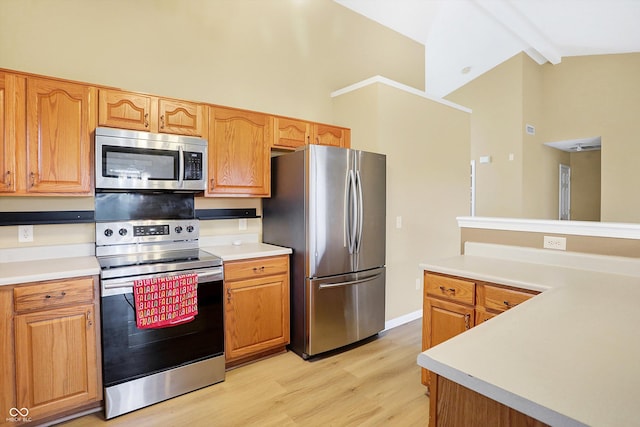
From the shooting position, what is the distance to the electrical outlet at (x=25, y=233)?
2268mm

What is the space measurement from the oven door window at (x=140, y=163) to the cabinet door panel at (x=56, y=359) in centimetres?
88

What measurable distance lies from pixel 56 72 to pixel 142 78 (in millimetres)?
550

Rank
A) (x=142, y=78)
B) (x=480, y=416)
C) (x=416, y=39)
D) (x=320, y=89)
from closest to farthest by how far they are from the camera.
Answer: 1. (x=480, y=416)
2. (x=142, y=78)
3. (x=320, y=89)
4. (x=416, y=39)

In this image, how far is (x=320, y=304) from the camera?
2.83 m

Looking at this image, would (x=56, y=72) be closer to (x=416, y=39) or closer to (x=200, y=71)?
(x=200, y=71)

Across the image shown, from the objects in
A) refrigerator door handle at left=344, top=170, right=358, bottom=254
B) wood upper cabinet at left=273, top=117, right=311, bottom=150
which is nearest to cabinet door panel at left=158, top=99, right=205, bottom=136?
wood upper cabinet at left=273, top=117, right=311, bottom=150

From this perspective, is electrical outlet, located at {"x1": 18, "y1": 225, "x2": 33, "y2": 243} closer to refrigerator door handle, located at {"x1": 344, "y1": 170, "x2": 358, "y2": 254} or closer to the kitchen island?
refrigerator door handle, located at {"x1": 344, "y1": 170, "x2": 358, "y2": 254}

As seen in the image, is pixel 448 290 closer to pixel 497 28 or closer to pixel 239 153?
pixel 239 153

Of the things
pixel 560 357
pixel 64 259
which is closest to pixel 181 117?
pixel 64 259

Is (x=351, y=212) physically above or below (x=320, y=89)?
below

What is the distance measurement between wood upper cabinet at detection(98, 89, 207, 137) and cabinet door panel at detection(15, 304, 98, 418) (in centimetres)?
124

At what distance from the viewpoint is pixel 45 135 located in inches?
82.6

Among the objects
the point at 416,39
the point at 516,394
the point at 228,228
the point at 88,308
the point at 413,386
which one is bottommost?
the point at 413,386

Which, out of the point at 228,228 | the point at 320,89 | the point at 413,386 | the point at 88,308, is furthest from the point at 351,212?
the point at 88,308
